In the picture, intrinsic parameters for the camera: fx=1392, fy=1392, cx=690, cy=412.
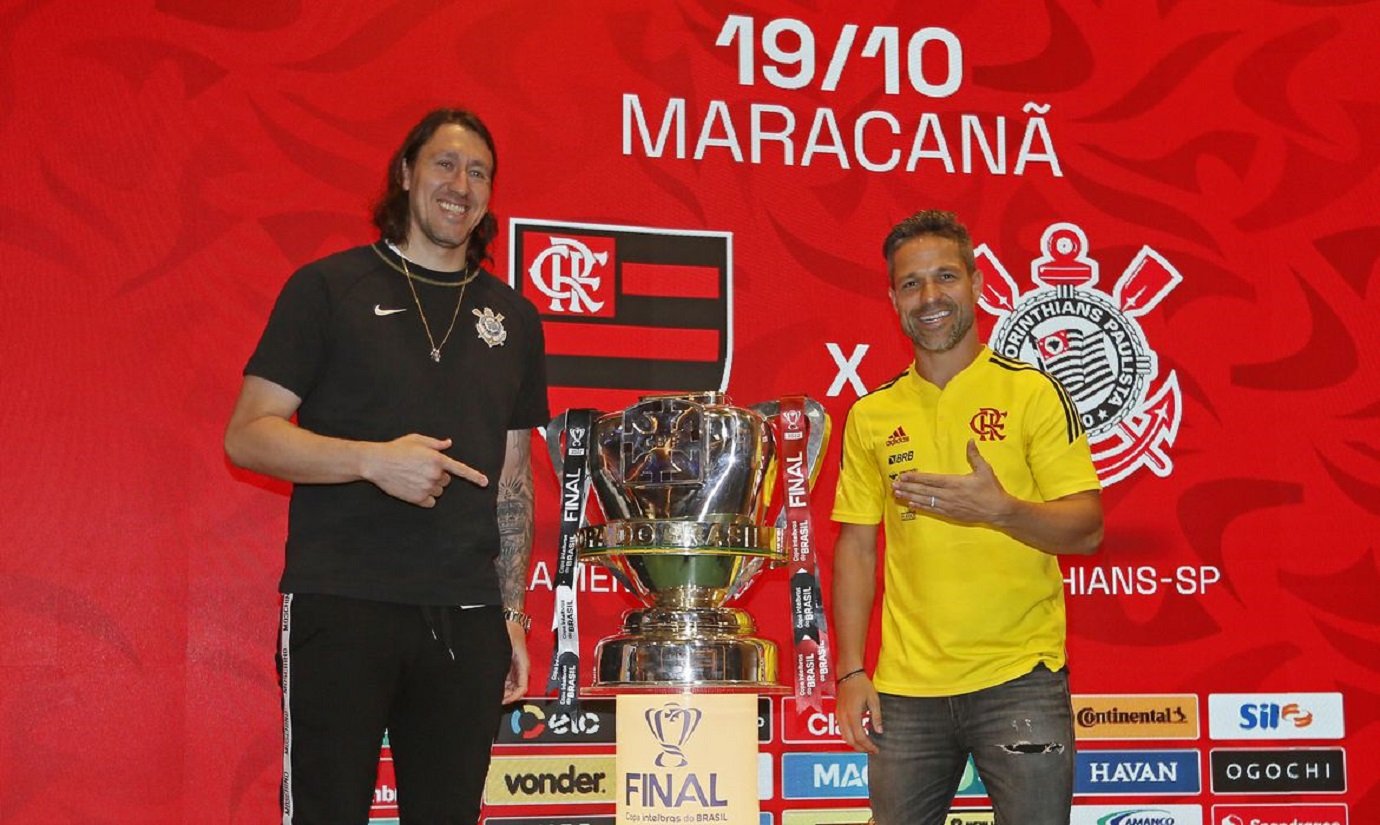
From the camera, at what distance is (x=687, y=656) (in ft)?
5.60

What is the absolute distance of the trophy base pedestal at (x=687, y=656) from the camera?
1.70 meters

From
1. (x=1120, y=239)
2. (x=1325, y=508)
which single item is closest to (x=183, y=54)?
(x=1120, y=239)

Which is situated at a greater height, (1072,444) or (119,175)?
(119,175)

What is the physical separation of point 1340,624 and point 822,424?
2062 millimetres

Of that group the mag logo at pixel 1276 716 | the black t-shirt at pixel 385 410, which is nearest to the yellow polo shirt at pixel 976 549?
the black t-shirt at pixel 385 410

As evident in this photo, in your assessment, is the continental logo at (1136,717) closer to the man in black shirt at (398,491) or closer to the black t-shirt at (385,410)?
the man in black shirt at (398,491)

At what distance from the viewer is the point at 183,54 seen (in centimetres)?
302

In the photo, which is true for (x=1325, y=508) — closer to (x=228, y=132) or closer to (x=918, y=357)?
(x=918, y=357)

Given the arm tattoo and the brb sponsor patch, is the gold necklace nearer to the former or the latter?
the arm tattoo

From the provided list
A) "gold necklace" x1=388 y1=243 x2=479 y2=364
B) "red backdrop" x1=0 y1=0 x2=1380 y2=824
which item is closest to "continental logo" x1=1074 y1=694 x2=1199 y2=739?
"red backdrop" x1=0 y1=0 x2=1380 y2=824

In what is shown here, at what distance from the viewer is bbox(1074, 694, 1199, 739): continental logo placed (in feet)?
10.8

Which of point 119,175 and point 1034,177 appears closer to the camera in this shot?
point 119,175

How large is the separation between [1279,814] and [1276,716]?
0.75 feet

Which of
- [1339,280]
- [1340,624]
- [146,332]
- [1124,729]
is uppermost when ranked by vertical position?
[1339,280]
